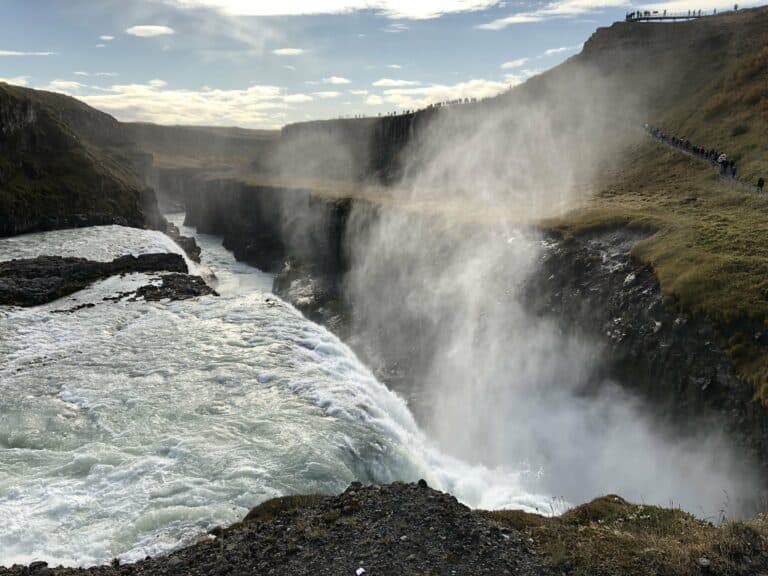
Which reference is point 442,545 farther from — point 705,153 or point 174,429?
point 705,153

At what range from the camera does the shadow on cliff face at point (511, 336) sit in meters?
24.4

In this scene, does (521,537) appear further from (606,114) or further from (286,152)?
(286,152)

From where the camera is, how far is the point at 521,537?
12203 mm

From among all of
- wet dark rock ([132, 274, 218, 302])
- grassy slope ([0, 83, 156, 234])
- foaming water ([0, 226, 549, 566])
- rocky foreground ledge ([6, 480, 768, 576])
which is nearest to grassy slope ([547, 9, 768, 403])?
rocky foreground ledge ([6, 480, 768, 576])

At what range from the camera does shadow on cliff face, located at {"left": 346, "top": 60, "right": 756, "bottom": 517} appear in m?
24.4

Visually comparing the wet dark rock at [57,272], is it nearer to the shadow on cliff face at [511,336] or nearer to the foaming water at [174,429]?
the foaming water at [174,429]

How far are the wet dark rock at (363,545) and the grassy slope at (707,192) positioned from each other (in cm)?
1521

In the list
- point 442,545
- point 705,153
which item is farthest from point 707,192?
point 442,545

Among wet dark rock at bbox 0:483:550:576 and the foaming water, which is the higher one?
wet dark rock at bbox 0:483:550:576

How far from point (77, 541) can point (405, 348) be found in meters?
29.6

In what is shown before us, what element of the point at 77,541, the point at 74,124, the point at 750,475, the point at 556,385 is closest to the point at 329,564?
the point at 77,541

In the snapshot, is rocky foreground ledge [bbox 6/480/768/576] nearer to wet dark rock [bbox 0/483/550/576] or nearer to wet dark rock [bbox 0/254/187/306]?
wet dark rock [bbox 0/483/550/576]

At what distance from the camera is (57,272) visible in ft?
123

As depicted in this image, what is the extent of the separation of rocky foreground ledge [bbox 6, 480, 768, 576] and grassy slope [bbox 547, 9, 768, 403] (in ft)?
39.1
